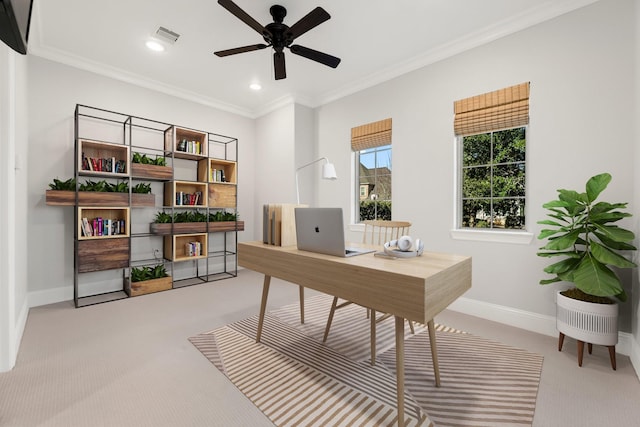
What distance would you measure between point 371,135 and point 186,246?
2947 millimetres

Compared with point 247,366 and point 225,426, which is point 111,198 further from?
point 225,426

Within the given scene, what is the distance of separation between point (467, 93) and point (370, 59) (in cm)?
113

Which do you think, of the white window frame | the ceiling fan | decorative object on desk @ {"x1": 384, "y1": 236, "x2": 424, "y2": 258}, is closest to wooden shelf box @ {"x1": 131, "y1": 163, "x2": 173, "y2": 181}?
the ceiling fan

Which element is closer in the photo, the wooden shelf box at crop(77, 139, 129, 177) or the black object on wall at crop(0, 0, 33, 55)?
the black object on wall at crop(0, 0, 33, 55)

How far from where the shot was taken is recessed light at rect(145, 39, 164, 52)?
9.52ft

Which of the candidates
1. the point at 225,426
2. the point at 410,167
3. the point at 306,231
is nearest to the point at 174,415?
the point at 225,426

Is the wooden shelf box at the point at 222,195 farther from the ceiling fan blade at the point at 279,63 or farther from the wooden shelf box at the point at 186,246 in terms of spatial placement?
the ceiling fan blade at the point at 279,63

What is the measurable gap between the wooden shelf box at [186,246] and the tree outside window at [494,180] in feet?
11.0

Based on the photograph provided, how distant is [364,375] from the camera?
1776mm

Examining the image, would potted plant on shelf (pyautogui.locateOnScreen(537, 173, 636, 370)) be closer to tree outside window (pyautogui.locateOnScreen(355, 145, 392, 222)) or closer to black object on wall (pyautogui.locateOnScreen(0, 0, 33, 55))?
tree outside window (pyautogui.locateOnScreen(355, 145, 392, 222))

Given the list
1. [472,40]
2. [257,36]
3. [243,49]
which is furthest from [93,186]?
[472,40]

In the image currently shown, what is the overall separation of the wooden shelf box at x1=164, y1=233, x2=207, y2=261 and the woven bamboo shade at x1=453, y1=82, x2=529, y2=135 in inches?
137

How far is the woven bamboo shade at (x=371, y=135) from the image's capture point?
11.5 feet

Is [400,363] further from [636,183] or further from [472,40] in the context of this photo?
[472,40]
